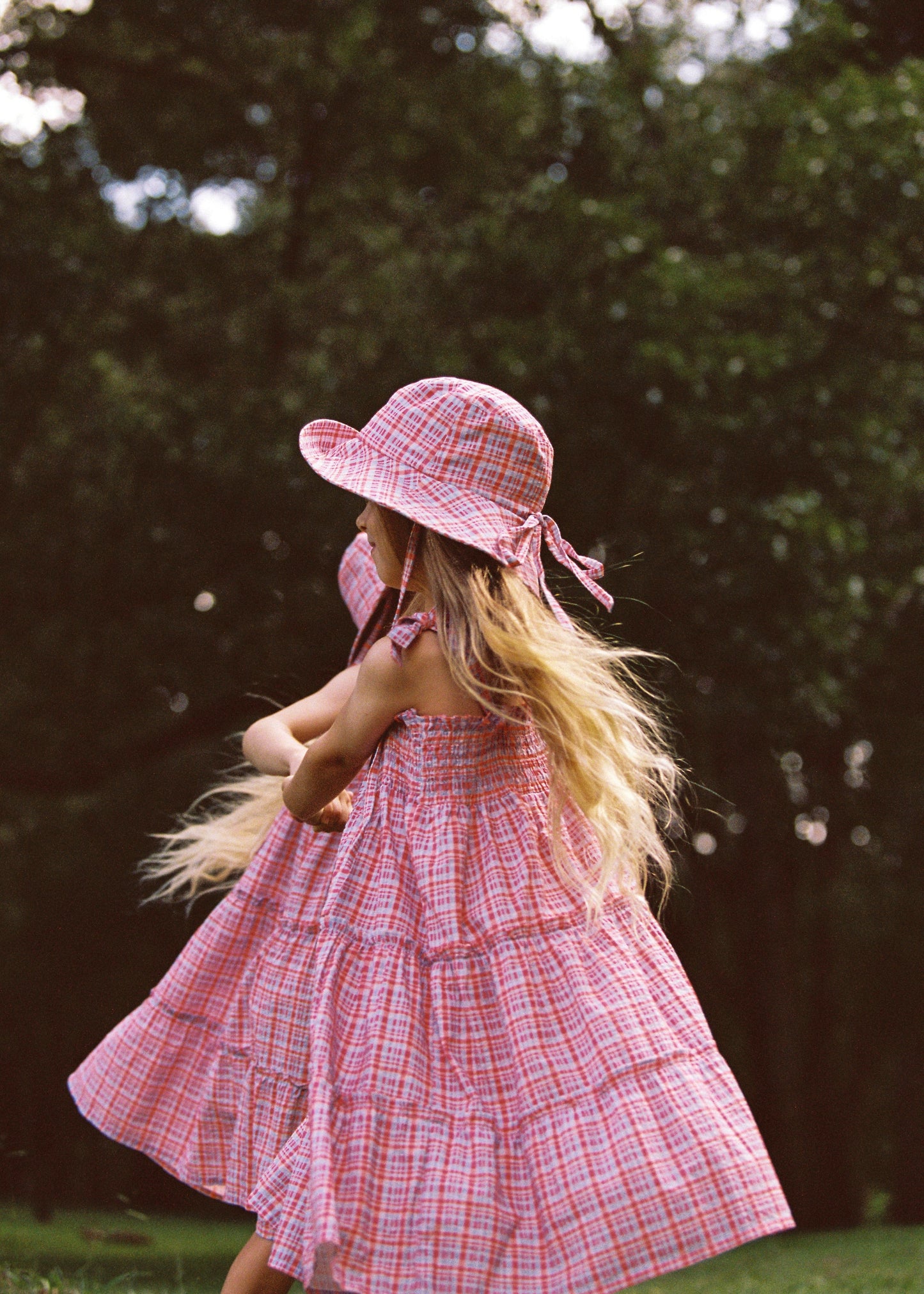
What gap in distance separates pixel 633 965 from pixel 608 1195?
446 mm

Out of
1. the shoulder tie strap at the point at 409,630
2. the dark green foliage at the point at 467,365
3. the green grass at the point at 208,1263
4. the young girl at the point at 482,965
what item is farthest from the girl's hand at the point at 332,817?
the dark green foliage at the point at 467,365

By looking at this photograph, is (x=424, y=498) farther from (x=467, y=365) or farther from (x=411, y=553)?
(x=467, y=365)

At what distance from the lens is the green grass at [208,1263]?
14.2 feet

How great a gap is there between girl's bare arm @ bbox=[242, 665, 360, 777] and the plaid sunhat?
54 cm

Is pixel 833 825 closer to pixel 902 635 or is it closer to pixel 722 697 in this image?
pixel 902 635

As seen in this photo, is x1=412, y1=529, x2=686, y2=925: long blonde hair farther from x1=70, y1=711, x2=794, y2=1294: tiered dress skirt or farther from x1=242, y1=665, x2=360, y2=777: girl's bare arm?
x1=242, y1=665, x2=360, y2=777: girl's bare arm

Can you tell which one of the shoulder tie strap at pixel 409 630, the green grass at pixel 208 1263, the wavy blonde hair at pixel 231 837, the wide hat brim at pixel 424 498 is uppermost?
the wide hat brim at pixel 424 498

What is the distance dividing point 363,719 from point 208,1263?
4.44 meters

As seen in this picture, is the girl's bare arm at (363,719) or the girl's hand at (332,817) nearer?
the girl's bare arm at (363,719)

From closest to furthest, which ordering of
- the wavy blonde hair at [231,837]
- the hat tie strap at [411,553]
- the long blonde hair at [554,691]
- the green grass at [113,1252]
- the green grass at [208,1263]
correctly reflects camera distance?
the long blonde hair at [554,691] < the hat tie strap at [411,553] < the wavy blonde hair at [231,837] < the green grass at [208,1263] < the green grass at [113,1252]

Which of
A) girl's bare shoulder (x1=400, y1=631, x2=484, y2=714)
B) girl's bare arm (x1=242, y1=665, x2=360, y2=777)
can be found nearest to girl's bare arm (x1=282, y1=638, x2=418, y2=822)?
girl's bare shoulder (x1=400, y1=631, x2=484, y2=714)

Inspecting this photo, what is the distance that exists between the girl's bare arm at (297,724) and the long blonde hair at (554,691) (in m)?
0.58

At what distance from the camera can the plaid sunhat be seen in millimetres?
2668

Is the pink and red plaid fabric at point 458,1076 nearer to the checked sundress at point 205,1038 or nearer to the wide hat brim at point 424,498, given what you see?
the checked sundress at point 205,1038
